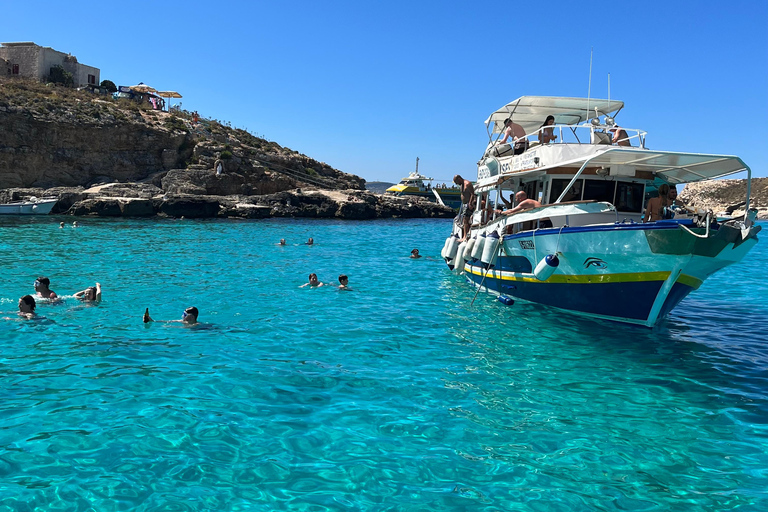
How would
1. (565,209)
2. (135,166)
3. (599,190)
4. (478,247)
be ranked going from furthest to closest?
(135,166), (478,247), (599,190), (565,209)

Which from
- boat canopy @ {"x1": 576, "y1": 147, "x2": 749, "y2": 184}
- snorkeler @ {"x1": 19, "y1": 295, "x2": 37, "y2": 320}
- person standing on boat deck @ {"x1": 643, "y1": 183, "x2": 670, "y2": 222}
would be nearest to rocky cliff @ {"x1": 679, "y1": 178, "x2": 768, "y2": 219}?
boat canopy @ {"x1": 576, "y1": 147, "x2": 749, "y2": 184}

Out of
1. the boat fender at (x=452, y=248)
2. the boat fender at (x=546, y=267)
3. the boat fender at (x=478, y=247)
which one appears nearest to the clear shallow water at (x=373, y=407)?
the boat fender at (x=546, y=267)

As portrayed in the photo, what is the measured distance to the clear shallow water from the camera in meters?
5.34

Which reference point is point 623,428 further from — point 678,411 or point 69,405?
point 69,405

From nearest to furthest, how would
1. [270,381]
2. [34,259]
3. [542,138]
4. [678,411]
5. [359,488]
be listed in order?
1. [359,488]
2. [678,411]
3. [270,381]
4. [542,138]
5. [34,259]

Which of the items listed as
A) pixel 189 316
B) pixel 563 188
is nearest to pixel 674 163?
pixel 563 188

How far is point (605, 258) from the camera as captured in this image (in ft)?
34.8

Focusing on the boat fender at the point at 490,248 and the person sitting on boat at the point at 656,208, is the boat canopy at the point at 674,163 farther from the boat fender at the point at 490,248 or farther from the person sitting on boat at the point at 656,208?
the boat fender at the point at 490,248

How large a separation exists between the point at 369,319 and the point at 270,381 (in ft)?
15.6

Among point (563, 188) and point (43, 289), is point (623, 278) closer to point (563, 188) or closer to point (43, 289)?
point (563, 188)

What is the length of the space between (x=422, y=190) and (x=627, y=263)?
67946mm

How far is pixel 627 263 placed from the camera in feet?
34.2

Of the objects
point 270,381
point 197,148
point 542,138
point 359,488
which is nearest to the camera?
point 359,488

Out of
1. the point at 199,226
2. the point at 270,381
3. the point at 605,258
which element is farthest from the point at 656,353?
the point at 199,226
